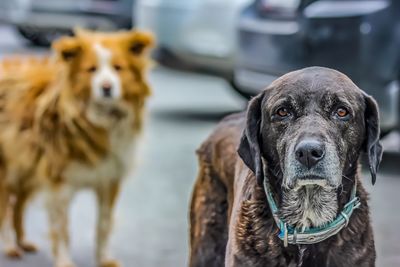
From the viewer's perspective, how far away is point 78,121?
6441 millimetres

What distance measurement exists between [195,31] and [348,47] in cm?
350

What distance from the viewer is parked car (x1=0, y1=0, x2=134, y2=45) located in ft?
60.6

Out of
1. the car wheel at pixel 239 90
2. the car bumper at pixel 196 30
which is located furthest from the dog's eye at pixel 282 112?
the car bumper at pixel 196 30

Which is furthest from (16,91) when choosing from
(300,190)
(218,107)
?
(218,107)

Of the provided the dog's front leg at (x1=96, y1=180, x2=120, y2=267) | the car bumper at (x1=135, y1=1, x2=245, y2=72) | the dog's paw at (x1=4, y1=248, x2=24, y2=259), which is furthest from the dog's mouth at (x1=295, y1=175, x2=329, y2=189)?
the car bumper at (x1=135, y1=1, x2=245, y2=72)

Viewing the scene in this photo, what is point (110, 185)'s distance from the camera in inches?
262

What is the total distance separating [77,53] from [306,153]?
326cm

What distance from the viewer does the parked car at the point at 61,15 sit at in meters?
18.5

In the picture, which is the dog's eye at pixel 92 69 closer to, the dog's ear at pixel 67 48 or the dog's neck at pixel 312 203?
the dog's ear at pixel 67 48

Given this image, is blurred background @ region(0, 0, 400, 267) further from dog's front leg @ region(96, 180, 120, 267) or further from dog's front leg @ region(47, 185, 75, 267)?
dog's front leg @ region(47, 185, 75, 267)

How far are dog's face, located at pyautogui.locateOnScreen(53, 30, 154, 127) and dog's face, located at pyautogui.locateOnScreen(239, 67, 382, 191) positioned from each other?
2.73 metres

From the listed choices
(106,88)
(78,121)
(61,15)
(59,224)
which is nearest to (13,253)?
(59,224)

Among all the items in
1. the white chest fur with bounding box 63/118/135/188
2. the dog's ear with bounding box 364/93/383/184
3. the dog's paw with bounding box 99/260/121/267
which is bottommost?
the dog's paw with bounding box 99/260/121/267

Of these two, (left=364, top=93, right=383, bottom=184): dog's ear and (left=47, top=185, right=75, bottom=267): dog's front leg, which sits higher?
(left=364, top=93, right=383, bottom=184): dog's ear
